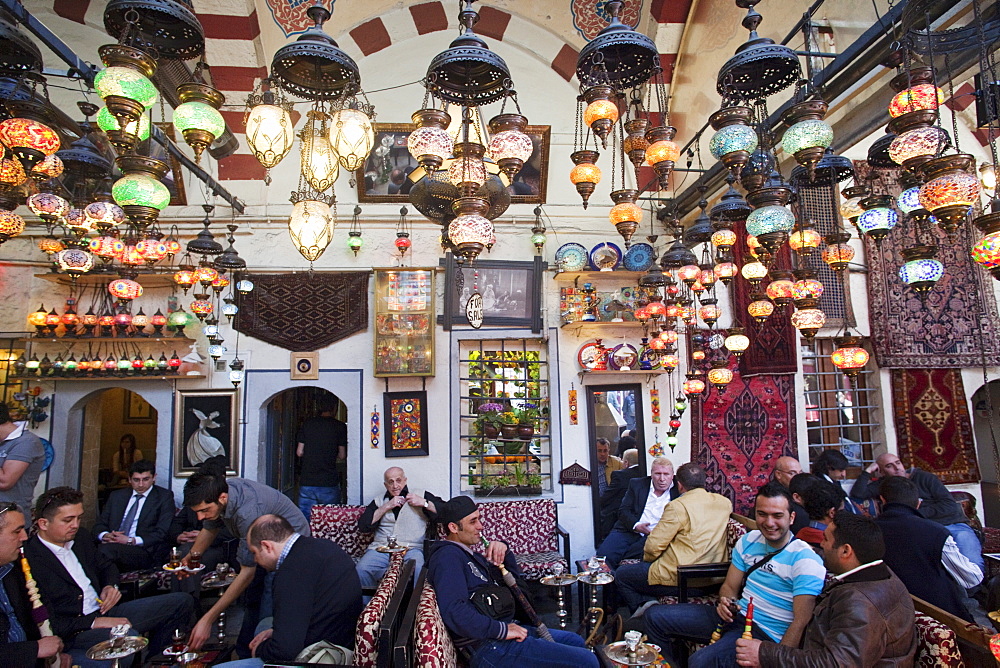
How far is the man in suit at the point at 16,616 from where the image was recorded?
8.16ft

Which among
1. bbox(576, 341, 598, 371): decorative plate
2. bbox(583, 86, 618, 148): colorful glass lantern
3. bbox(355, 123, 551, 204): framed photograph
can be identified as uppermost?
bbox(355, 123, 551, 204): framed photograph

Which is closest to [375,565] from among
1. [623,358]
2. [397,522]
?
[397,522]

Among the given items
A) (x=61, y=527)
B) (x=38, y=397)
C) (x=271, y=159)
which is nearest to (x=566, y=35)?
(x=271, y=159)

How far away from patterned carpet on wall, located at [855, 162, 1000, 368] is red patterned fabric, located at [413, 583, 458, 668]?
6738 mm

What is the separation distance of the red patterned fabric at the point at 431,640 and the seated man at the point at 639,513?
2.49 metres

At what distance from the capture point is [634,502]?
16.7ft

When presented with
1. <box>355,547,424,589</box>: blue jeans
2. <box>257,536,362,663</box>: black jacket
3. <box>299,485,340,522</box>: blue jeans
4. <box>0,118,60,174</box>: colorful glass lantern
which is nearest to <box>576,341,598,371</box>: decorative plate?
<box>355,547,424,589</box>: blue jeans

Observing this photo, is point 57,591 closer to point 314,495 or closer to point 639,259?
point 314,495

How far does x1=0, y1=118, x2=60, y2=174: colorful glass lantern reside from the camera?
3.08 m

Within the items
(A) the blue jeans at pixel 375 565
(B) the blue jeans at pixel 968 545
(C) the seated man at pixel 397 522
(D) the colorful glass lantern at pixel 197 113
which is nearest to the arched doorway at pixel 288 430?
(C) the seated man at pixel 397 522

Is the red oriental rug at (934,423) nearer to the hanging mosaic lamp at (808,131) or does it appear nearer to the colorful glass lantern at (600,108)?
the hanging mosaic lamp at (808,131)

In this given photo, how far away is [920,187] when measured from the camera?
2.81m

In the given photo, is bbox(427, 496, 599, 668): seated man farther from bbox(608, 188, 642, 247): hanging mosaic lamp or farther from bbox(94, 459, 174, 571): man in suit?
bbox(94, 459, 174, 571): man in suit

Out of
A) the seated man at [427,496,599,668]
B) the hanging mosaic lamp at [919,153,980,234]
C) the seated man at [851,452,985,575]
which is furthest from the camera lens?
the seated man at [851,452,985,575]
